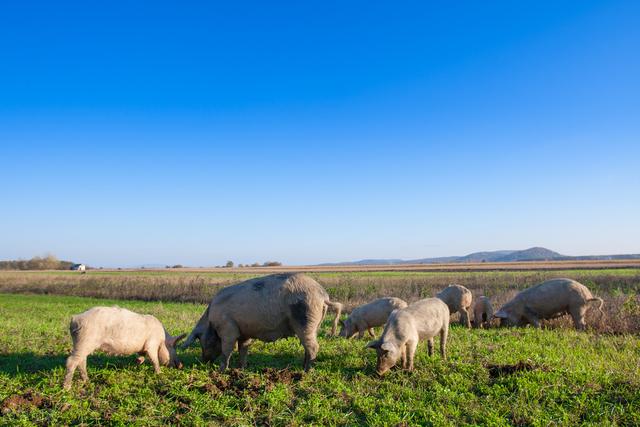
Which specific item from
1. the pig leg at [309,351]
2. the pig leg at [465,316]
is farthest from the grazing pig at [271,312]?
the pig leg at [465,316]

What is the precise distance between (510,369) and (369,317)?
5.37 metres

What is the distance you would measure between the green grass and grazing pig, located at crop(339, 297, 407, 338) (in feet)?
8.71

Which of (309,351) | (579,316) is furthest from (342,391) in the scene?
(579,316)

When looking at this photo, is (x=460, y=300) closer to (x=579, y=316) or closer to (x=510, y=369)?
(x=579, y=316)

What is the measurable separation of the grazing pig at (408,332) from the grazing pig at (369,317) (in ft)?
9.34

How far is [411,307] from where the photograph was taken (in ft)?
32.5

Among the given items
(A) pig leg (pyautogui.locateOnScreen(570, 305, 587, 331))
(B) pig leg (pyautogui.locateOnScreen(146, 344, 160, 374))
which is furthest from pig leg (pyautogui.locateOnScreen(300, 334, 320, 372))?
(A) pig leg (pyautogui.locateOnScreen(570, 305, 587, 331))

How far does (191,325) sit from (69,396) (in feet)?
28.8

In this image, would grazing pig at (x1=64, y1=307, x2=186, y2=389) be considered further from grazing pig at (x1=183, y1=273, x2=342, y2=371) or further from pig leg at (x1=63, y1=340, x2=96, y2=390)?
grazing pig at (x1=183, y1=273, x2=342, y2=371)

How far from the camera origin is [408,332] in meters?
8.82

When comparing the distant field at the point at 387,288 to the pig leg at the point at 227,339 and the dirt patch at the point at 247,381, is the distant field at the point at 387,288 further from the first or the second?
the pig leg at the point at 227,339

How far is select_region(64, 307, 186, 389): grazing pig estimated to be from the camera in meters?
7.89

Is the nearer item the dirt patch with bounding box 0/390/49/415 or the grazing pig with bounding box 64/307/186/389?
the dirt patch with bounding box 0/390/49/415

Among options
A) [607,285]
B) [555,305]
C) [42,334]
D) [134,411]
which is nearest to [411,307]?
[134,411]
